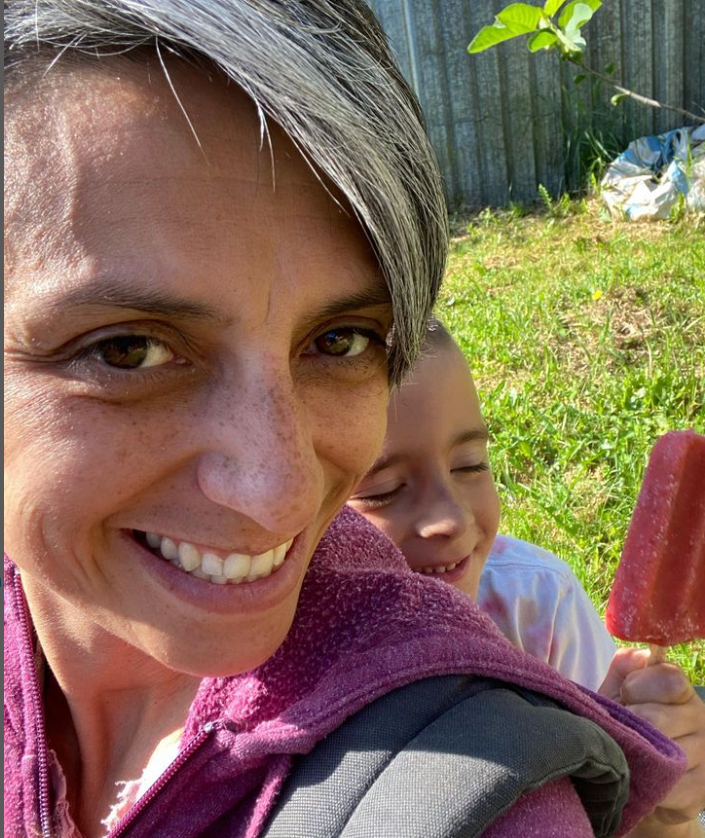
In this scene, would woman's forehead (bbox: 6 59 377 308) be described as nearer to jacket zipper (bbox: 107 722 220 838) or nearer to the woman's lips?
the woman's lips

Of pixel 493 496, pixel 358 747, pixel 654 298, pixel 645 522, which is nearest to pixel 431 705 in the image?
pixel 358 747

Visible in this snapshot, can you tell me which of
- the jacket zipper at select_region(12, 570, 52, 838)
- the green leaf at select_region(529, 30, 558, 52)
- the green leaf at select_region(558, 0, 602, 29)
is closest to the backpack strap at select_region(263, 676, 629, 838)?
the jacket zipper at select_region(12, 570, 52, 838)

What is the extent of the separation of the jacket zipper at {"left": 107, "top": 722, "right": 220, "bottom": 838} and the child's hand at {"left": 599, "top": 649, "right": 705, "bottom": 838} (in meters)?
0.88

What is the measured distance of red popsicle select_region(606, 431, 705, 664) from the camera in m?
2.11

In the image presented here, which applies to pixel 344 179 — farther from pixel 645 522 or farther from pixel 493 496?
pixel 493 496

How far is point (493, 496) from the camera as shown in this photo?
2.74 metres

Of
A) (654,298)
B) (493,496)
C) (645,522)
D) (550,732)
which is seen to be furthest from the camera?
(654,298)

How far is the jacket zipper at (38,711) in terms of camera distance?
158cm

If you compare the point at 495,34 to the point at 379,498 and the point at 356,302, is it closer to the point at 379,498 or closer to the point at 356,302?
the point at 379,498

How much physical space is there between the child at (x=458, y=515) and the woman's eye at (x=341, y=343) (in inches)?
34.8

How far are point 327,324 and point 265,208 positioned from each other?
208 millimetres

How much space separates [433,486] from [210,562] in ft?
4.20

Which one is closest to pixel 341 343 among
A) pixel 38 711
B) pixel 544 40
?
pixel 38 711

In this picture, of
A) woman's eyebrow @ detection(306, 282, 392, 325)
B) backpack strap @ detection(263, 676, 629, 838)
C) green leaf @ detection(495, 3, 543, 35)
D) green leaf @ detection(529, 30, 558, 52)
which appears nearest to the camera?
backpack strap @ detection(263, 676, 629, 838)
